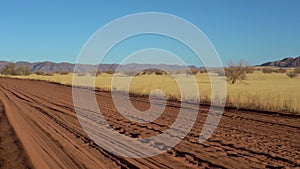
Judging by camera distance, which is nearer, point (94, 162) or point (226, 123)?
point (94, 162)

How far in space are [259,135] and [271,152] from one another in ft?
8.03

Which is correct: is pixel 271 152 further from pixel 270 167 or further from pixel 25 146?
pixel 25 146

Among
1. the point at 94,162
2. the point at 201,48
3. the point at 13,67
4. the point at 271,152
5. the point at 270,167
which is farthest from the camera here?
the point at 13,67

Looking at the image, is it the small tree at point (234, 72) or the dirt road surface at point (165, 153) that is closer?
the dirt road surface at point (165, 153)

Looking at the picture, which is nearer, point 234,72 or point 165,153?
point 165,153

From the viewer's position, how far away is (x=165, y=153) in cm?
923

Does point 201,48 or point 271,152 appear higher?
point 201,48

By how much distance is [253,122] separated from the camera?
14500 millimetres

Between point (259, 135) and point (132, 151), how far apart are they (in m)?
4.31

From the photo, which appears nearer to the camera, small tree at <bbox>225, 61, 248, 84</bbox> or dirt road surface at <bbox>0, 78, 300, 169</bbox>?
dirt road surface at <bbox>0, 78, 300, 169</bbox>

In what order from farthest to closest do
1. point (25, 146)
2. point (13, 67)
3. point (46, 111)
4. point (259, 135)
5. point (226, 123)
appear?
point (13, 67) → point (46, 111) → point (226, 123) → point (259, 135) → point (25, 146)

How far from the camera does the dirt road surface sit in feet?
27.1

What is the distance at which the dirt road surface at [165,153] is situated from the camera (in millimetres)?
8273

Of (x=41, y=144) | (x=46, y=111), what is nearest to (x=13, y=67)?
(x=46, y=111)
